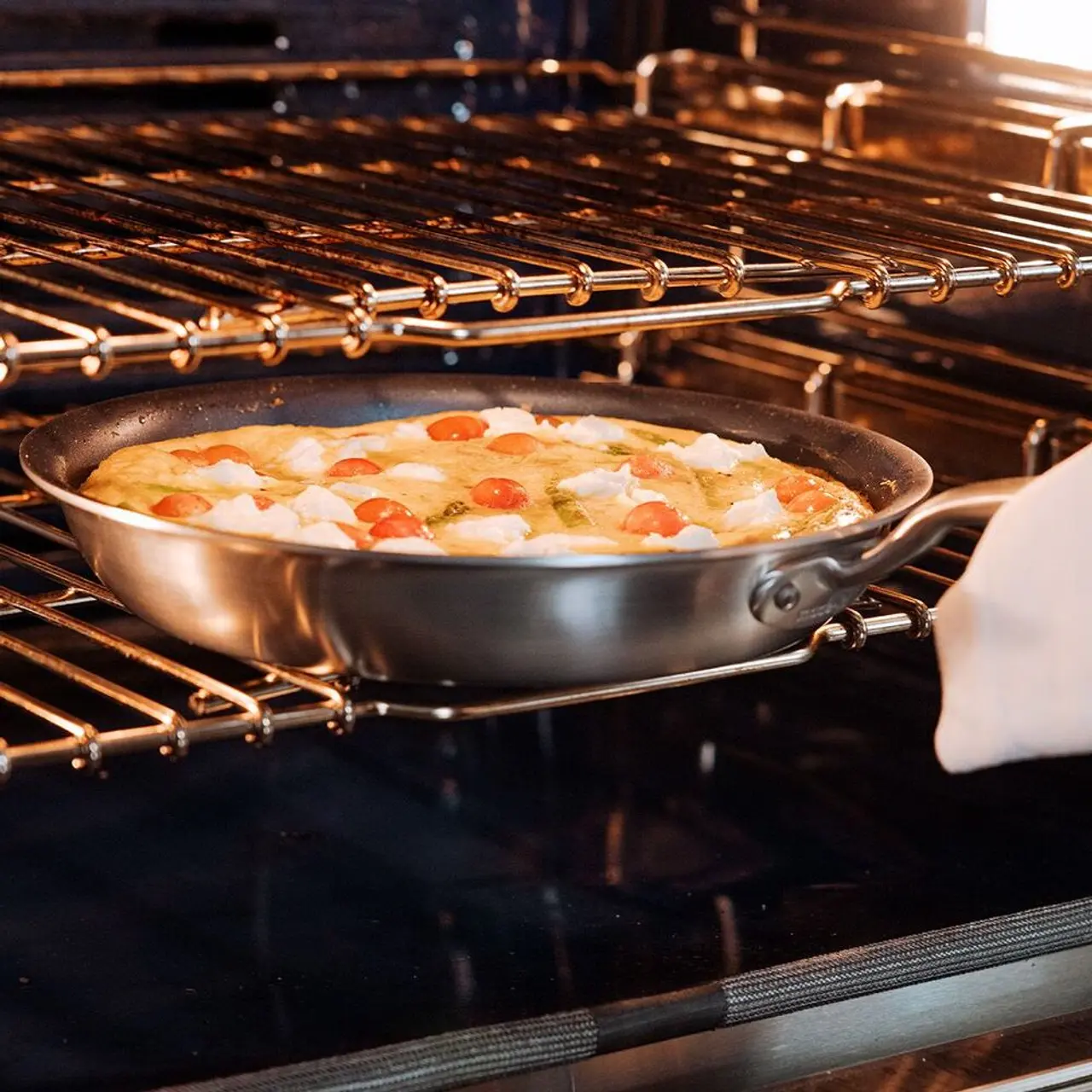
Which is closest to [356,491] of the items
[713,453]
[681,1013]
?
[713,453]

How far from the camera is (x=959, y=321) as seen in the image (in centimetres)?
165

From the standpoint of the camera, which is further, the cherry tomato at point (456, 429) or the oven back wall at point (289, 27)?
the oven back wall at point (289, 27)

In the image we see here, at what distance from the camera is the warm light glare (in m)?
1.55

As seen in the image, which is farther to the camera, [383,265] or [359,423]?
[359,423]

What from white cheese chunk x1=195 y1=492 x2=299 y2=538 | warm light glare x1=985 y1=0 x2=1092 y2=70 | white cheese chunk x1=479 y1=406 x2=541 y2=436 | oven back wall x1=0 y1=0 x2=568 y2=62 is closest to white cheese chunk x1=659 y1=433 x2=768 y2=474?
white cheese chunk x1=479 y1=406 x2=541 y2=436

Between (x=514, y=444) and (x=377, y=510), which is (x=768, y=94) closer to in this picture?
(x=514, y=444)

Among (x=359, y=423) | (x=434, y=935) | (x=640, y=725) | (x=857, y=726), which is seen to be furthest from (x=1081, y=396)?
(x=434, y=935)

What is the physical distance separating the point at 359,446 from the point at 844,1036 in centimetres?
51

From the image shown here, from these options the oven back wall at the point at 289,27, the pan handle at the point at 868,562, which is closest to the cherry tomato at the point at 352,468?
the pan handle at the point at 868,562

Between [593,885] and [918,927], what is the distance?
0.76 feet

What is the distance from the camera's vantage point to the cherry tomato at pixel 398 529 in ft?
3.73

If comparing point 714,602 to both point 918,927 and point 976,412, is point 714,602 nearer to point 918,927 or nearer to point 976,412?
point 918,927

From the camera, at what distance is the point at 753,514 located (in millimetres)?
1231

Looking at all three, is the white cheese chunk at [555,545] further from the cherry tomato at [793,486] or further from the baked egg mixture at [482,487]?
the cherry tomato at [793,486]
